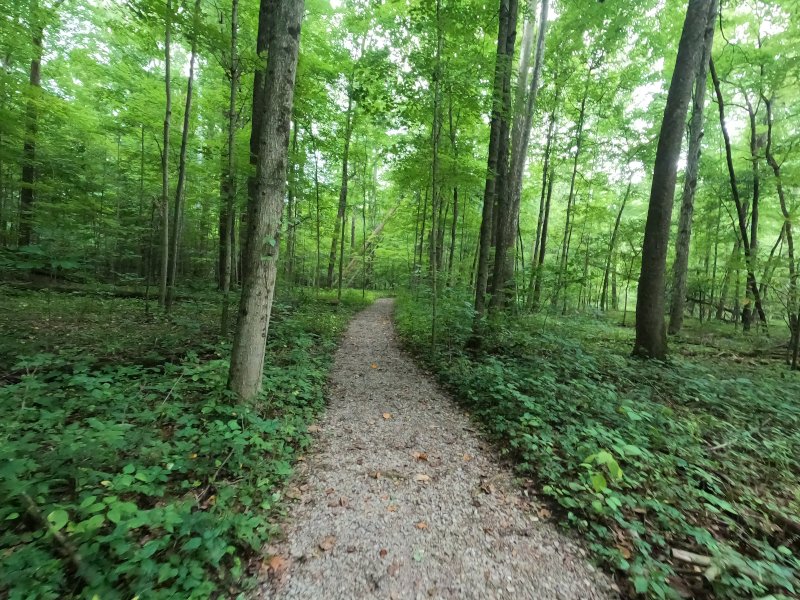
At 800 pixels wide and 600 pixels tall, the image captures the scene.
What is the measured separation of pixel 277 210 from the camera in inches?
142

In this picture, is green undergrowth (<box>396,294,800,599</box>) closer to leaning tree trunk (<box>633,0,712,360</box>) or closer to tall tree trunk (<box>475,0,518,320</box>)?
leaning tree trunk (<box>633,0,712,360</box>)

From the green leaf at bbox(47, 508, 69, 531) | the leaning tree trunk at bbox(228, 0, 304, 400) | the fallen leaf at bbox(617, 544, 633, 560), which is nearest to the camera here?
the green leaf at bbox(47, 508, 69, 531)

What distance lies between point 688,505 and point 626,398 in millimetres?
2135

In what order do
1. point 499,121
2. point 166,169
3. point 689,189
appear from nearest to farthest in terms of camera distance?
point 499,121 < point 166,169 < point 689,189

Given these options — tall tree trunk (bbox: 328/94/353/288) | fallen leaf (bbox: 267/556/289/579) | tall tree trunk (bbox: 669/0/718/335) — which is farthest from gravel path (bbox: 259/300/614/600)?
tall tree trunk (bbox: 669/0/718/335)

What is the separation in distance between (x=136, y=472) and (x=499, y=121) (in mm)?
7849

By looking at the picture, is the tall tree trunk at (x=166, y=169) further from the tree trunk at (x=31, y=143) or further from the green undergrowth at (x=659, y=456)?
the green undergrowth at (x=659, y=456)

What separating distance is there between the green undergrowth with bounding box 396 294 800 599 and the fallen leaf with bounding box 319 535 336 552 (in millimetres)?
1845

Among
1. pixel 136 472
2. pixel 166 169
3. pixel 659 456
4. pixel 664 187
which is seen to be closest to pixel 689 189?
pixel 664 187

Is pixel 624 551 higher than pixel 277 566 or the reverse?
higher

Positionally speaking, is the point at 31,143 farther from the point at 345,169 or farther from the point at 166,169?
the point at 345,169

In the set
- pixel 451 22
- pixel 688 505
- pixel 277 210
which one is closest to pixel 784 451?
pixel 688 505

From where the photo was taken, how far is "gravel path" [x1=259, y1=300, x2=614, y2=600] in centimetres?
210

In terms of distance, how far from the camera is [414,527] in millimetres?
2598
